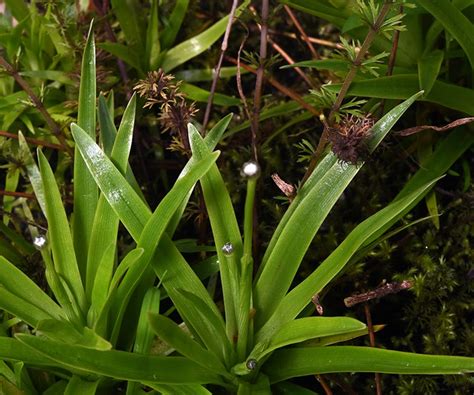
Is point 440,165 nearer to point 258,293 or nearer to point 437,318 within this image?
point 437,318

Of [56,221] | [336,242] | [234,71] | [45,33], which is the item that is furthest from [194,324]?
[45,33]

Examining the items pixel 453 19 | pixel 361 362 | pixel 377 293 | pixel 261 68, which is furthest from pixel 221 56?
pixel 361 362

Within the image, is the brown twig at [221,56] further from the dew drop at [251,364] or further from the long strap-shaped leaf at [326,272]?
the dew drop at [251,364]

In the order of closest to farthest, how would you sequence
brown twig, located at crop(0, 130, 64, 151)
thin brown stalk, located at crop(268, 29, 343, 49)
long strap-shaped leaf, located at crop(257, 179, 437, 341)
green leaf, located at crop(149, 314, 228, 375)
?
green leaf, located at crop(149, 314, 228, 375) < long strap-shaped leaf, located at crop(257, 179, 437, 341) < brown twig, located at crop(0, 130, 64, 151) < thin brown stalk, located at crop(268, 29, 343, 49)

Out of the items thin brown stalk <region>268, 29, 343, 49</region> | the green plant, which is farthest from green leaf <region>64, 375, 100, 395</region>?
thin brown stalk <region>268, 29, 343, 49</region>

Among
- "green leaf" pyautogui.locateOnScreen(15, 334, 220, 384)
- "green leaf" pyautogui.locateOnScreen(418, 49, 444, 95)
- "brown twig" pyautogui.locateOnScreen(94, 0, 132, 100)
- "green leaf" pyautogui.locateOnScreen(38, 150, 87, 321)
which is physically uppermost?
"brown twig" pyautogui.locateOnScreen(94, 0, 132, 100)

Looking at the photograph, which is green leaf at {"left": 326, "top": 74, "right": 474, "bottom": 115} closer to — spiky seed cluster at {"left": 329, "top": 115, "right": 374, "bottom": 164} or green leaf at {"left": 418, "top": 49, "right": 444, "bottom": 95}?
green leaf at {"left": 418, "top": 49, "right": 444, "bottom": 95}

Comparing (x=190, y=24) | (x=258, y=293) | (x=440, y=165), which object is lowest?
(x=258, y=293)
